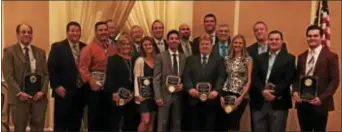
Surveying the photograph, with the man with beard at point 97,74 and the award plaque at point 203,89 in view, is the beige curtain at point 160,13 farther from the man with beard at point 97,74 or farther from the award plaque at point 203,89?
the award plaque at point 203,89

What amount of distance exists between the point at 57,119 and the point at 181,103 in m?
1.33

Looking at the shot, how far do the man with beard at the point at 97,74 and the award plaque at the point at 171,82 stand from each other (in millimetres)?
661

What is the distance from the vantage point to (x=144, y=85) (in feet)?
13.5

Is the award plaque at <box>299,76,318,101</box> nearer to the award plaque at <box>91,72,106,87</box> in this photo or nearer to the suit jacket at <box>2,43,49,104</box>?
the award plaque at <box>91,72,106,87</box>

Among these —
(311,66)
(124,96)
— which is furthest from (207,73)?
(311,66)

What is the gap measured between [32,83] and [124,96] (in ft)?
3.10

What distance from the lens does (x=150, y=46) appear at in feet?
13.6

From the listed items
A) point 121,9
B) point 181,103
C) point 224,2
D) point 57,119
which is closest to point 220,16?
point 224,2

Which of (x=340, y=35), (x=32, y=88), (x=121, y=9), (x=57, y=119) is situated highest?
(x=121, y=9)

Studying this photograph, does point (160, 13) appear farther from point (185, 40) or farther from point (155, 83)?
point (155, 83)

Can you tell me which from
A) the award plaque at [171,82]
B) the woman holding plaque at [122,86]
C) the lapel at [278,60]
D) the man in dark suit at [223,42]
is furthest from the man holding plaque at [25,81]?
the lapel at [278,60]

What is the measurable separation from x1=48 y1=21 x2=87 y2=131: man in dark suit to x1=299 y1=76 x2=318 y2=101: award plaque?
7.23ft

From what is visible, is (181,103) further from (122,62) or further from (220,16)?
(220,16)

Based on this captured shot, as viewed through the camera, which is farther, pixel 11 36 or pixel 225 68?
pixel 11 36
